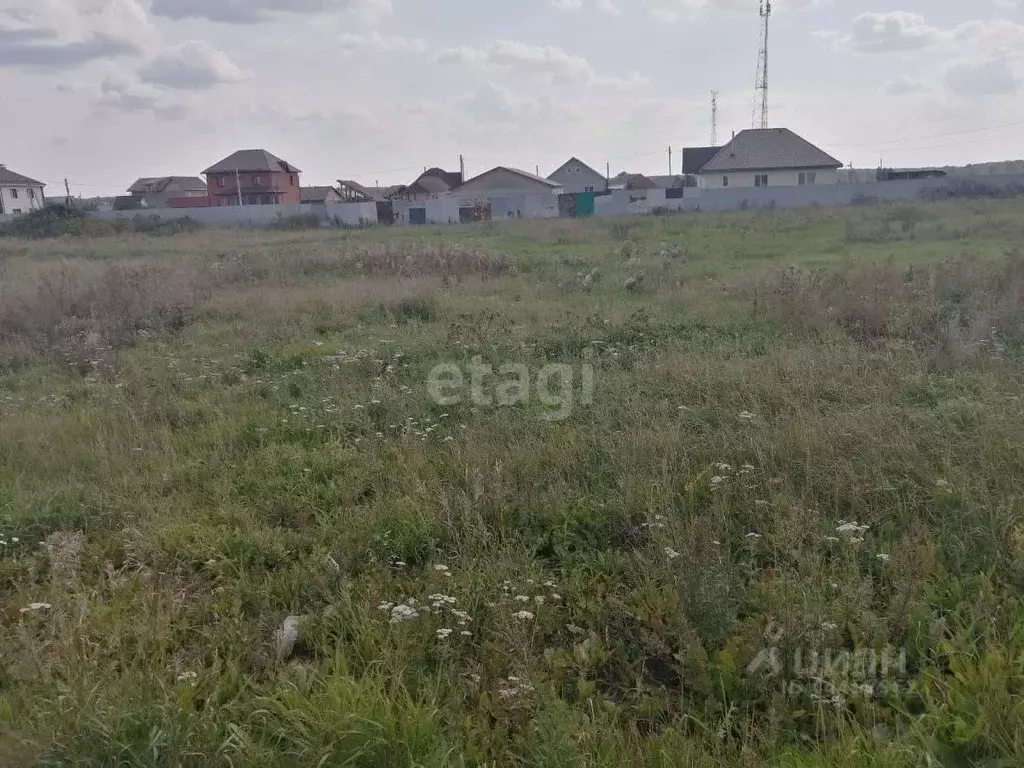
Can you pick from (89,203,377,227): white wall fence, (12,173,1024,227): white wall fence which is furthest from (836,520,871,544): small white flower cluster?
(89,203,377,227): white wall fence

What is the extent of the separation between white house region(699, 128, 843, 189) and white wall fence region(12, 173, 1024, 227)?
786 cm

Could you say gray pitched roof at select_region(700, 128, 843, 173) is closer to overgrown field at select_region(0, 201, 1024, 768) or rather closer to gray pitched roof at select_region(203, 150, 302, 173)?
gray pitched roof at select_region(203, 150, 302, 173)

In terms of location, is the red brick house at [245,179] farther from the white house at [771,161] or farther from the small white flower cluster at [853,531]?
the small white flower cluster at [853,531]

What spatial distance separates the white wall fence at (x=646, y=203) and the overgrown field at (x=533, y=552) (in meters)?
26.3

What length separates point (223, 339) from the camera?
28.3ft

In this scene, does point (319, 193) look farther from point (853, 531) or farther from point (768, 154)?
point (853, 531)

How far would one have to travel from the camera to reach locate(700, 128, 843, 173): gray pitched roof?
44219mm

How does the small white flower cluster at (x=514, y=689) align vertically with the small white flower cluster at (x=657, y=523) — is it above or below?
below

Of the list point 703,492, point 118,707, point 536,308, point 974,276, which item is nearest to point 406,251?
point 536,308

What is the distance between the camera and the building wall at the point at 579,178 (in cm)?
6284

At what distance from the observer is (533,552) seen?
3613mm

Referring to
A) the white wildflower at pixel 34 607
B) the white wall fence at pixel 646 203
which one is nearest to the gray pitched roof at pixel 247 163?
the white wall fence at pixel 646 203

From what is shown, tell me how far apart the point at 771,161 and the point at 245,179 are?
38518 millimetres

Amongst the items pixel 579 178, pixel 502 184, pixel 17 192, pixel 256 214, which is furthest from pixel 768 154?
pixel 17 192
